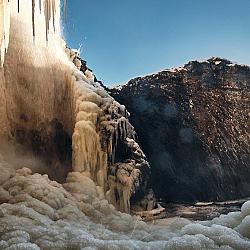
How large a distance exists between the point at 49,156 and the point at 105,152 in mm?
1890

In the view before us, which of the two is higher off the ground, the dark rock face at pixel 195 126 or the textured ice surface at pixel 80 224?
the dark rock face at pixel 195 126

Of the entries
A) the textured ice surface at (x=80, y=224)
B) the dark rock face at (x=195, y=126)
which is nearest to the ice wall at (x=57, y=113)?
the textured ice surface at (x=80, y=224)

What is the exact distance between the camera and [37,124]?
13.5 metres

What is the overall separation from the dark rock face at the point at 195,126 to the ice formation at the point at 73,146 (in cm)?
842

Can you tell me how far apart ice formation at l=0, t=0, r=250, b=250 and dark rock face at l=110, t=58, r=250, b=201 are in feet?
27.6

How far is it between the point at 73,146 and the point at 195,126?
13.8m

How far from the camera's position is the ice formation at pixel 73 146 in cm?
809

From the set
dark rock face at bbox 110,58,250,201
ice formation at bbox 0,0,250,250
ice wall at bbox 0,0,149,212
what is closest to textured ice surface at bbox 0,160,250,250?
ice formation at bbox 0,0,250,250

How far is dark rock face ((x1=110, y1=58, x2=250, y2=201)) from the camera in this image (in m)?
24.0

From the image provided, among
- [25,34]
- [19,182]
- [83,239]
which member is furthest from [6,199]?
[25,34]

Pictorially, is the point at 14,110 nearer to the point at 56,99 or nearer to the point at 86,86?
the point at 56,99

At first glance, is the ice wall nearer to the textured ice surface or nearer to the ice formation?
the ice formation

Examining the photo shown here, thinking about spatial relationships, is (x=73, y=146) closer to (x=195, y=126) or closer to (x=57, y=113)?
(x=57, y=113)

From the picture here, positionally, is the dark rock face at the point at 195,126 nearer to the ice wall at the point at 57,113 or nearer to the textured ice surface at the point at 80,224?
the ice wall at the point at 57,113
